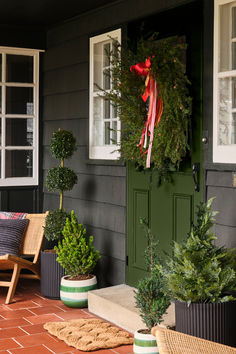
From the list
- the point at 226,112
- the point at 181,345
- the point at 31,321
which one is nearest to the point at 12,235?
the point at 31,321

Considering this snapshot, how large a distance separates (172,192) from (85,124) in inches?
60.9

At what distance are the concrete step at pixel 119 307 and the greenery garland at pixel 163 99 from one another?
→ 3.76ft

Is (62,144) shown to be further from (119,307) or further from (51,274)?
(119,307)

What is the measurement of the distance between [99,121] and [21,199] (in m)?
1.54

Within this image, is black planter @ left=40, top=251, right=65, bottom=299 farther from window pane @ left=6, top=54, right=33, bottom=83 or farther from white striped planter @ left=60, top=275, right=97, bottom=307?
window pane @ left=6, top=54, right=33, bottom=83

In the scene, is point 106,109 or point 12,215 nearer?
point 106,109

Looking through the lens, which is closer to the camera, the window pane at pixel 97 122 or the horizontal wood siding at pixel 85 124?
the horizontal wood siding at pixel 85 124

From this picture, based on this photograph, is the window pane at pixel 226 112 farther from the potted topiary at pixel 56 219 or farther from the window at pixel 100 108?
the potted topiary at pixel 56 219

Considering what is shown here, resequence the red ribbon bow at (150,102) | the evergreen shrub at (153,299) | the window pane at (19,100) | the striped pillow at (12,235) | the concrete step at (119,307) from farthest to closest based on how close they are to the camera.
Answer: the window pane at (19,100), the striped pillow at (12,235), the red ribbon bow at (150,102), the concrete step at (119,307), the evergreen shrub at (153,299)

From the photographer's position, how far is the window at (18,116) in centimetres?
664

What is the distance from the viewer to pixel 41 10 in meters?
5.95

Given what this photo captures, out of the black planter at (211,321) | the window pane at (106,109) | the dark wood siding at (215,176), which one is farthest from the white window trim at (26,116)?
the black planter at (211,321)

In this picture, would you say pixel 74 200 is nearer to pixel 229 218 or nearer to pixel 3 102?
pixel 3 102

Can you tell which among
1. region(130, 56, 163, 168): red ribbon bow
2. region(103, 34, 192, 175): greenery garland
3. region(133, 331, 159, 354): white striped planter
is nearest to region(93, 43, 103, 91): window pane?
region(103, 34, 192, 175): greenery garland
